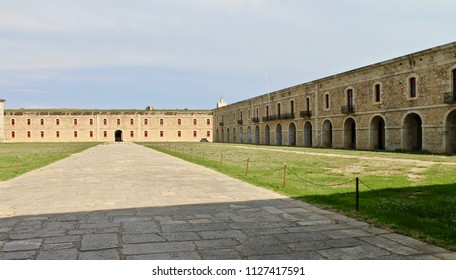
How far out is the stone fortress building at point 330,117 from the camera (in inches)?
963

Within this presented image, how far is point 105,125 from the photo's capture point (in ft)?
228

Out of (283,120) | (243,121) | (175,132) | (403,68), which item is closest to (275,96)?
(283,120)

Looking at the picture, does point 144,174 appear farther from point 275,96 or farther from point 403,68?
point 275,96

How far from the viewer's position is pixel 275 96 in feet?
153

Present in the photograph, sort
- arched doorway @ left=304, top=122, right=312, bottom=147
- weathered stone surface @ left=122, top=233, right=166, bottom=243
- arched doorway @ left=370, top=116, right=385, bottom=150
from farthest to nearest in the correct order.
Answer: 1. arched doorway @ left=304, top=122, right=312, bottom=147
2. arched doorway @ left=370, top=116, right=385, bottom=150
3. weathered stone surface @ left=122, top=233, right=166, bottom=243

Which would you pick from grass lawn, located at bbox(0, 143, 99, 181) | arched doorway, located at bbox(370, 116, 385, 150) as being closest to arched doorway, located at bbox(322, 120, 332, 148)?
arched doorway, located at bbox(370, 116, 385, 150)

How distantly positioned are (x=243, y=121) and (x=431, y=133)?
34.2 meters

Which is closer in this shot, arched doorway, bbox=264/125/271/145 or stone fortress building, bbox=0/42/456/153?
stone fortress building, bbox=0/42/456/153

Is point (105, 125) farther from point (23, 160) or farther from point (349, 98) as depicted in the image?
point (23, 160)

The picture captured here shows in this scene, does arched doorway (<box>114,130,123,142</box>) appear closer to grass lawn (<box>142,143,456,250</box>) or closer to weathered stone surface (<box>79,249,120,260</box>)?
grass lawn (<box>142,143,456,250</box>)

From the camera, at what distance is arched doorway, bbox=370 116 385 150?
30.4m

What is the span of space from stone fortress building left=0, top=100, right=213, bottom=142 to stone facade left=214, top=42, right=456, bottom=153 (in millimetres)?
27416

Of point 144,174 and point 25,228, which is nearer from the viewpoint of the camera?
point 25,228

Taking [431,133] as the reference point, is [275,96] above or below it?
above
